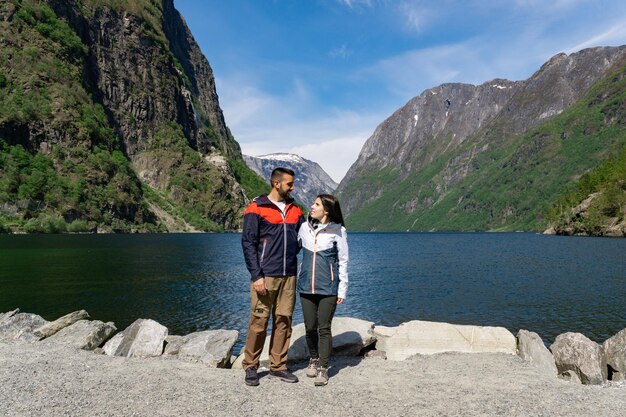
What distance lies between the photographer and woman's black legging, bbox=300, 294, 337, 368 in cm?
1136

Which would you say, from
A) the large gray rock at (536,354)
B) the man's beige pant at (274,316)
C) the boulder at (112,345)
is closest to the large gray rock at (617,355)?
the large gray rock at (536,354)

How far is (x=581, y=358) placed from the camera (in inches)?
547

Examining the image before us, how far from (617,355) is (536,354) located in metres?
2.79

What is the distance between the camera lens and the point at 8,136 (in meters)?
156

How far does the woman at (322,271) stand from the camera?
11.3 m

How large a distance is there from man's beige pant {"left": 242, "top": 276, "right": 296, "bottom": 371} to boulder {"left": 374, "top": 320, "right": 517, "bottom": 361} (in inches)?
213

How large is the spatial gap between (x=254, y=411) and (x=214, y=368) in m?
3.92

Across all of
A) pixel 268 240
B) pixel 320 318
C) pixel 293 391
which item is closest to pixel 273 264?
pixel 268 240

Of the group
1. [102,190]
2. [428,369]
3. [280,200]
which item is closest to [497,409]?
[428,369]

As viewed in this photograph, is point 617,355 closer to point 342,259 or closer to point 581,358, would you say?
point 581,358

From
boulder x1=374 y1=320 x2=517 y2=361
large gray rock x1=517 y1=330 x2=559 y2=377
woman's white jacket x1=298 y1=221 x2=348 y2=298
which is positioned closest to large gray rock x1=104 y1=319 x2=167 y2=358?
woman's white jacket x1=298 y1=221 x2=348 y2=298

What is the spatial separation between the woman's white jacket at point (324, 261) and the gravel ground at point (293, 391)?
245 cm

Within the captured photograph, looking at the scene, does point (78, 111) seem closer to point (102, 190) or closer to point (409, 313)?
point (102, 190)

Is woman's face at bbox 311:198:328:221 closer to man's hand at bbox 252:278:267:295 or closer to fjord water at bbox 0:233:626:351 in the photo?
man's hand at bbox 252:278:267:295
